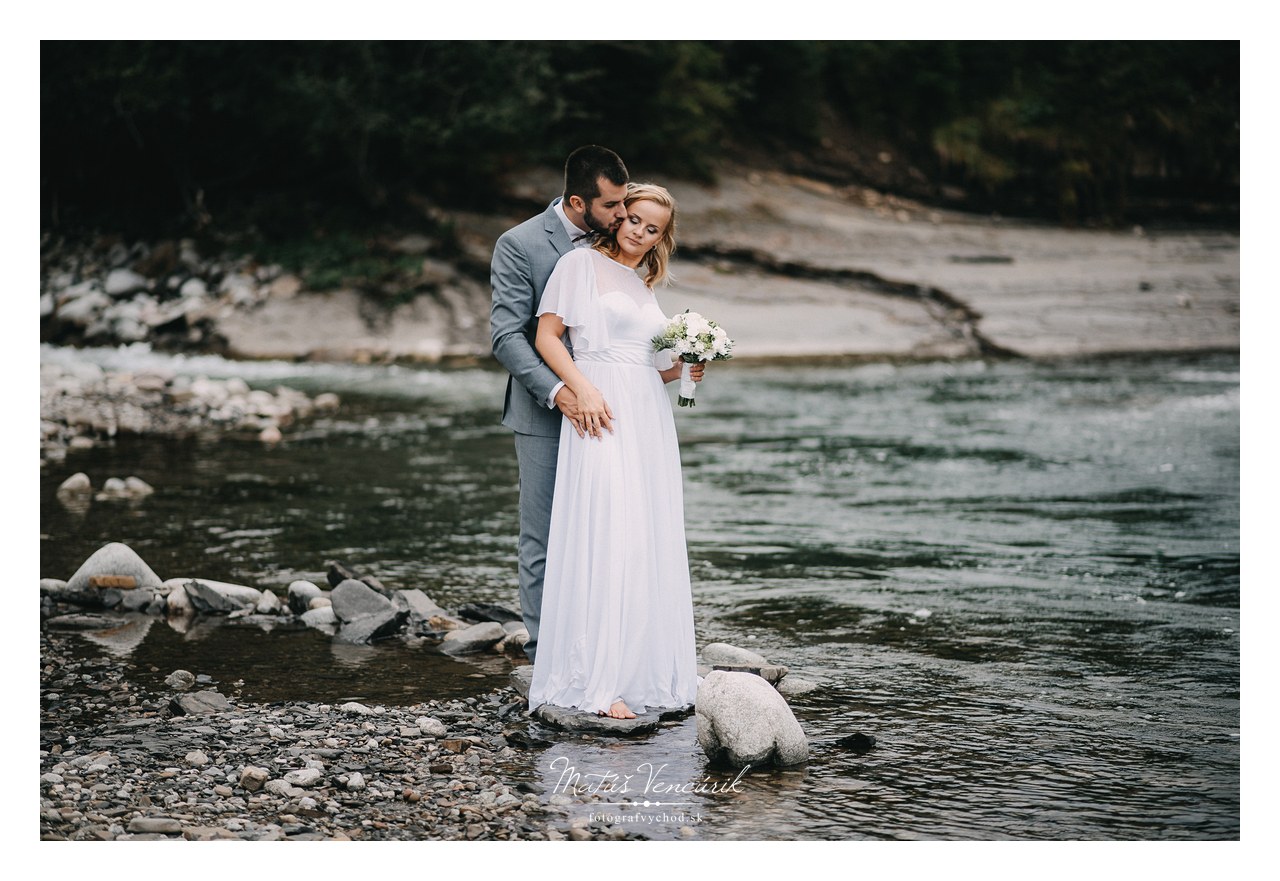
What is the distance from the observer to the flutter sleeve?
13.6ft

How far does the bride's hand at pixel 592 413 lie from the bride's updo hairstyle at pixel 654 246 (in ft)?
1.52

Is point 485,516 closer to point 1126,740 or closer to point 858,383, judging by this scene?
point 1126,740

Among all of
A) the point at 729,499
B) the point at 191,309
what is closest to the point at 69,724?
the point at 729,499

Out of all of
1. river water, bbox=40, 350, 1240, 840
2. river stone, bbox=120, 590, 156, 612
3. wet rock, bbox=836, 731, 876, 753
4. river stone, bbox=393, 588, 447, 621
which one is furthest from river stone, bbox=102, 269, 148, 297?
wet rock, bbox=836, 731, 876, 753

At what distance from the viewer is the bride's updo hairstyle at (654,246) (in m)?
4.13

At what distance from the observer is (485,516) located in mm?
7883

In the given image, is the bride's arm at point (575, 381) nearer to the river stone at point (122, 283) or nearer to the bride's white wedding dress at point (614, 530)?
the bride's white wedding dress at point (614, 530)

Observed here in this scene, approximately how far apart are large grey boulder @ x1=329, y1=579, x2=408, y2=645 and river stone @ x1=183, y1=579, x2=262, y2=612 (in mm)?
450

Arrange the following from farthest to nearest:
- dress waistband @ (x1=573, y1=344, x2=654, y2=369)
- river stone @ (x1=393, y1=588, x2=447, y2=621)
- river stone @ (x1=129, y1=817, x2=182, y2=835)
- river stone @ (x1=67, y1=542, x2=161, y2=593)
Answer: river stone @ (x1=67, y1=542, x2=161, y2=593)
river stone @ (x1=393, y1=588, x2=447, y2=621)
dress waistband @ (x1=573, y1=344, x2=654, y2=369)
river stone @ (x1=129, y1=817, x2=182, y2=835)

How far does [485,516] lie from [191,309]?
1111 cm

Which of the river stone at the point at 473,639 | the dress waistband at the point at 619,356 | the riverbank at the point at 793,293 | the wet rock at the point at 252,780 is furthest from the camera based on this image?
the riverbank at the point at 793,293

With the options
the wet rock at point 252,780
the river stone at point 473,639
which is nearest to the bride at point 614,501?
the river stone at point 473,639

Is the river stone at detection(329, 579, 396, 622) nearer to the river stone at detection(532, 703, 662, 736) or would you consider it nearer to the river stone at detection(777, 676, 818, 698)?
the river stone at detection(532, 703, 662, 736)

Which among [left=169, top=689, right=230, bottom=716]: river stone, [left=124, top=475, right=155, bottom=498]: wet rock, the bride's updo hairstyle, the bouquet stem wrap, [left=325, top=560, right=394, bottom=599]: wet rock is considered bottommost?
[left=169, top=689, right=230, bottom=716]: river stone
